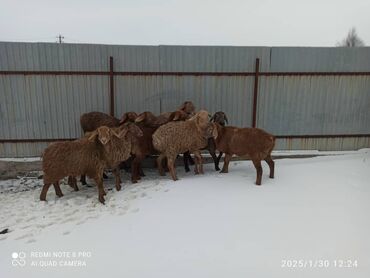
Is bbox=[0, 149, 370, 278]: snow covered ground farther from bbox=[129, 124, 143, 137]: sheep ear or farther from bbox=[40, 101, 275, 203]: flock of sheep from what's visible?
bbox=[129, 124, 143, 137]: sheep ear

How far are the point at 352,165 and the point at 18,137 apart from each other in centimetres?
723

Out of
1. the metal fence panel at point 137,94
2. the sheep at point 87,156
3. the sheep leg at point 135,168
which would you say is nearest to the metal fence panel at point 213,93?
the metal fence panel at point 137,94

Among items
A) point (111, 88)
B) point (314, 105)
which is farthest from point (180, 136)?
point (314, 105)

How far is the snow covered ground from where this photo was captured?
10.6ft

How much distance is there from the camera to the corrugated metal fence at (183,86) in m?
6.62

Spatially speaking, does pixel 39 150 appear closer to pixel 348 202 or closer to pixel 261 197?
pixel 261 197

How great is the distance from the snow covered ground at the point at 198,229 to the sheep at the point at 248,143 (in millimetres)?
458

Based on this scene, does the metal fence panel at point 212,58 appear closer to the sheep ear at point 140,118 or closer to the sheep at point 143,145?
the sheep at point 143,145

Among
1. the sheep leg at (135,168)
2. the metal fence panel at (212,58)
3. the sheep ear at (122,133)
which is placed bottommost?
the sheep leg at (135,168)

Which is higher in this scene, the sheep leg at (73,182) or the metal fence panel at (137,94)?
the metal fence panel at (137,94)

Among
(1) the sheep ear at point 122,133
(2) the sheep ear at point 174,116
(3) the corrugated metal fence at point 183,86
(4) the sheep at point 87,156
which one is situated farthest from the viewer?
(3) the corrugated metal fence at point 183,86

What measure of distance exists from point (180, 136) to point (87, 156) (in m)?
1.68

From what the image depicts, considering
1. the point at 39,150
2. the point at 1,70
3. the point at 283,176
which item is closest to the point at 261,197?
the point at 283,176

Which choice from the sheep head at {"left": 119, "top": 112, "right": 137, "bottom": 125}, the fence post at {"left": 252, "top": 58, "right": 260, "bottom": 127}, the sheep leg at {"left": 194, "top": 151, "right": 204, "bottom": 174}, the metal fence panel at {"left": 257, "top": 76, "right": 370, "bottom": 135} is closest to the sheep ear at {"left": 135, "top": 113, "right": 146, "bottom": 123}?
the sheep head at {"left": 119, "top": 112, "right": 137, "bottom": 125}
